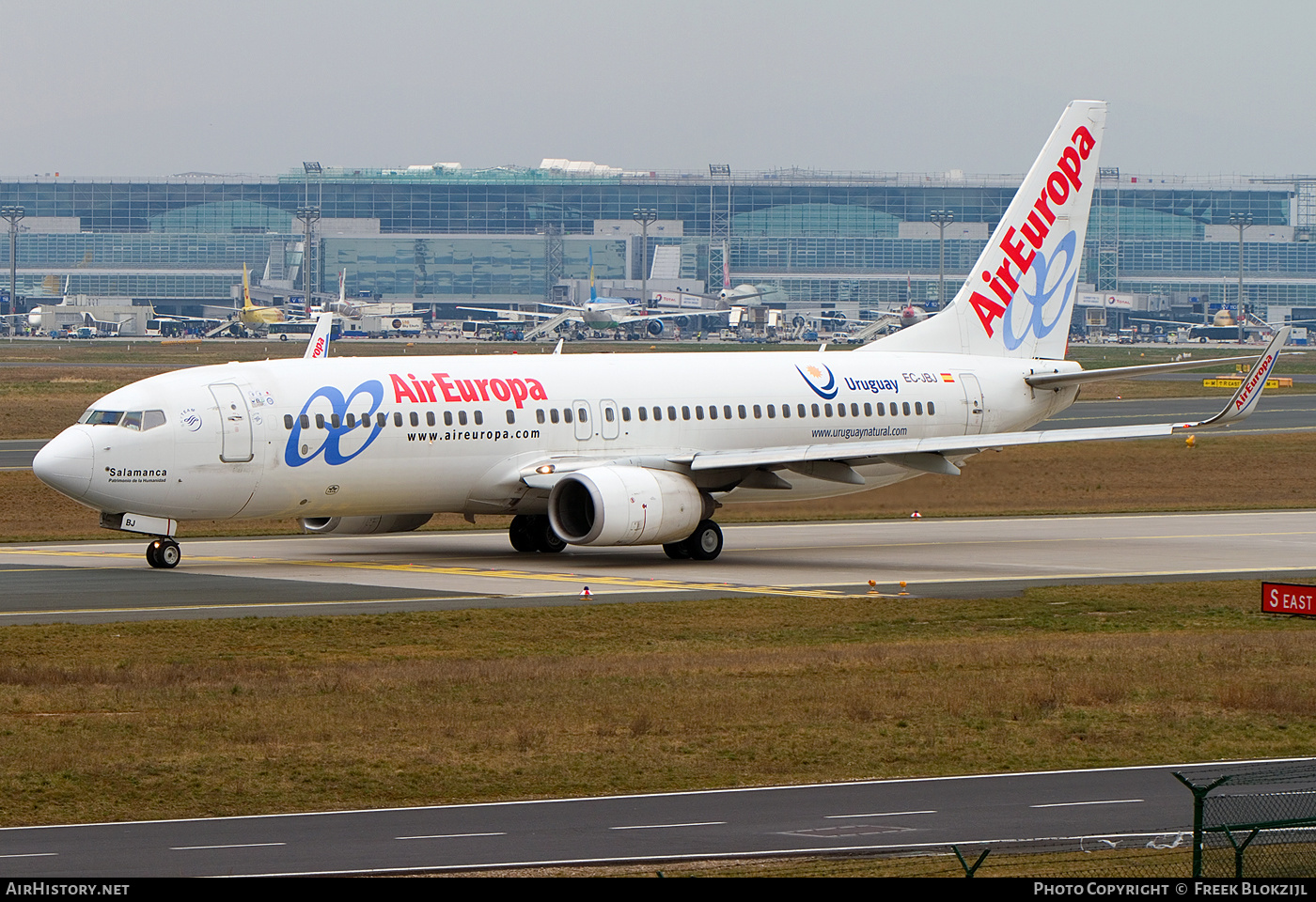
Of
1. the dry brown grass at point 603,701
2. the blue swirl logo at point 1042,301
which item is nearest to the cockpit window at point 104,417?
the dry brown grass at point 603,701

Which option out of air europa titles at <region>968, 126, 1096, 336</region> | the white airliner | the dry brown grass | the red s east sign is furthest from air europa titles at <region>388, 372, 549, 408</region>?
the red s east sign

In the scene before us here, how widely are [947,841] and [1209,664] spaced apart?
12.9m

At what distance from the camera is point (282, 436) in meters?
41.1

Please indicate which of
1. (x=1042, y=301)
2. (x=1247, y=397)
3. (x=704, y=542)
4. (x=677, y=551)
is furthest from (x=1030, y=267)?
(x=677, y=551)

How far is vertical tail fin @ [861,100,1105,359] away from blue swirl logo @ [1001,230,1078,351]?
27 mm

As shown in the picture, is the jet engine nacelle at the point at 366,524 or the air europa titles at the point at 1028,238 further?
the air europa titles at the point at 1028,238

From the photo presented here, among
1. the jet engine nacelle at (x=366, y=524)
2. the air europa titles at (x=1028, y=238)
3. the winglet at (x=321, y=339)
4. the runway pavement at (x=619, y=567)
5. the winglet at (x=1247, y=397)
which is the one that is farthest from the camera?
the air europa titles at (x=1028, y=238)

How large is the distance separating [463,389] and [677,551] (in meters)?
6.90

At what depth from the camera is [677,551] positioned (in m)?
46.4

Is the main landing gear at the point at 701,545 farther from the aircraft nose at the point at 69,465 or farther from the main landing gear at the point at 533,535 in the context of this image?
the aircraft nose at the point at 69,465

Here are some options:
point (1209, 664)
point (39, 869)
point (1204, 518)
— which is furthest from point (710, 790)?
point (1204, 518)

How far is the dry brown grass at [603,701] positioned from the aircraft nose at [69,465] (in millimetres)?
7391

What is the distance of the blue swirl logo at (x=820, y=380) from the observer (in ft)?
162

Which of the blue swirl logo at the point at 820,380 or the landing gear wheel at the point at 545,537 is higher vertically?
the blue swirl logo at the point at 820,380
